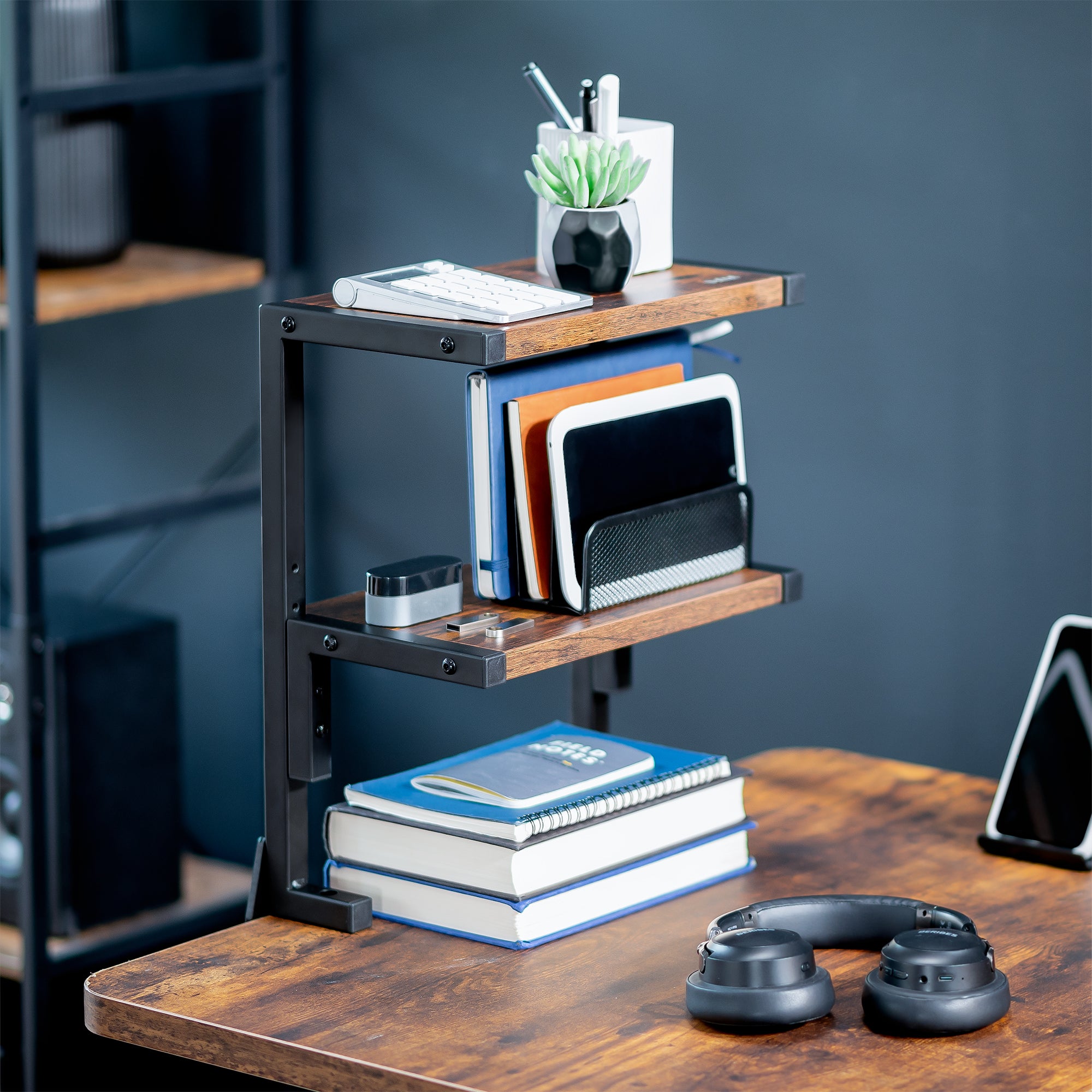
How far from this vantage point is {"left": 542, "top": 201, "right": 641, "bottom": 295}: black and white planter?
1.62 m

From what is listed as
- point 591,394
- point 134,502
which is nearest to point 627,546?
point 591,394

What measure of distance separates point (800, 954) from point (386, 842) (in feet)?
1.26

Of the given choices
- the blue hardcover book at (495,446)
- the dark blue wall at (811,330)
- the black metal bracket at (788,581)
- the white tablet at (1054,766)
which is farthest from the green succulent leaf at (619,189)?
the dark blue wall at (811,330)

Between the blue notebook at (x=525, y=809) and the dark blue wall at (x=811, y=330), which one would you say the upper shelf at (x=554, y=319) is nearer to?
the blue notebook at (x=525, y=809)

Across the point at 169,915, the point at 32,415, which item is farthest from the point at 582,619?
the point at 169,915

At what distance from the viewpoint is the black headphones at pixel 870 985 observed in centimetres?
135

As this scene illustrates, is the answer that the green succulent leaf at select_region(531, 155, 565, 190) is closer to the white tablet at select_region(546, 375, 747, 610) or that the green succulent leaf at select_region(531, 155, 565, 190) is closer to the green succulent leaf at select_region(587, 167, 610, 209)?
the green succulent leaf at select_region(587, 167, 610, 209)

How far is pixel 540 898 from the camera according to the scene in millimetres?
1523

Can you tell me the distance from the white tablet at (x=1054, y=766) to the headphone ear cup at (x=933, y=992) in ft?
1.28

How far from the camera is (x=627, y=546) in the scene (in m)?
1.64

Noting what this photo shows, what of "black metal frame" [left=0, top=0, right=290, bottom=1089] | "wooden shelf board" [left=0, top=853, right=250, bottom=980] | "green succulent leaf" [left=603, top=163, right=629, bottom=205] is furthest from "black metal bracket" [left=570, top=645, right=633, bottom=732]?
"black metal frame" [left=0, top=0, right=290, bottom=1089]

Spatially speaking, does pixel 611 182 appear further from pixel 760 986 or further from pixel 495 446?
pixel 760 986

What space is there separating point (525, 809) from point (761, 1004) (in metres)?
0.28

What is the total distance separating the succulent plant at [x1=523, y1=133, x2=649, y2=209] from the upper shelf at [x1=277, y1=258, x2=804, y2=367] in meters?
0.09
